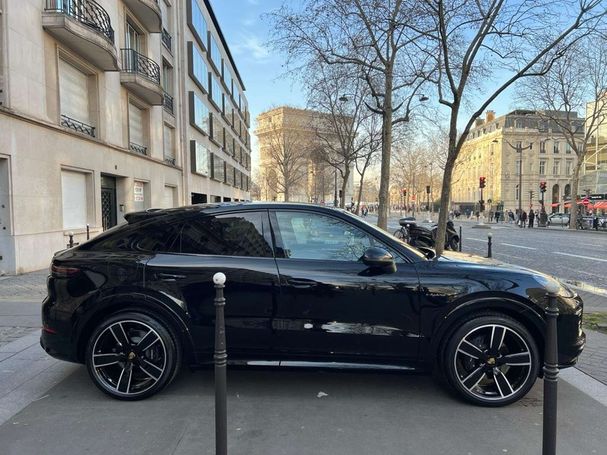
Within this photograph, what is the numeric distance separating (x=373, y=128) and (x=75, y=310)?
2793 centimetres

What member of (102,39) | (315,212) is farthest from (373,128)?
(315,212)

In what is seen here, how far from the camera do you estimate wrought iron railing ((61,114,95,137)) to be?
13749 millimetres

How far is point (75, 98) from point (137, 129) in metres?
5.97

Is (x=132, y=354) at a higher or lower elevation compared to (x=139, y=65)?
lower

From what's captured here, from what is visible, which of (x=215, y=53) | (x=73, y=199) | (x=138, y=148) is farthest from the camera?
(x=215, y=53)

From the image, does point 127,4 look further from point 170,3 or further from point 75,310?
point 75,310

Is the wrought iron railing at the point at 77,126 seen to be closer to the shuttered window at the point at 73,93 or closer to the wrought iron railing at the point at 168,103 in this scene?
the shuttered window at the point at 73,93

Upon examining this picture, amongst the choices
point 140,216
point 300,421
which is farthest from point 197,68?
point 300,421

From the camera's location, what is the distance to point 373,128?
97.0 ft

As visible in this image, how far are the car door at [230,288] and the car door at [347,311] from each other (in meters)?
0.12

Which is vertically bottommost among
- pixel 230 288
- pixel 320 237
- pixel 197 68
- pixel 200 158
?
pixel 230 288

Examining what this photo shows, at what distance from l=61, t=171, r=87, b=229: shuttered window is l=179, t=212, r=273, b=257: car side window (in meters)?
11.7

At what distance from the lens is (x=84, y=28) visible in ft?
43.0

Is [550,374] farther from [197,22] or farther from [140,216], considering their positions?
[197,22]
